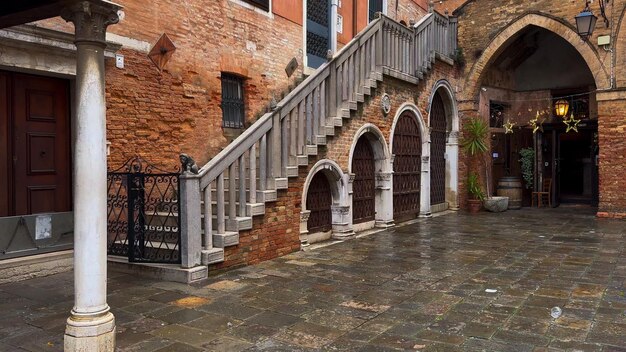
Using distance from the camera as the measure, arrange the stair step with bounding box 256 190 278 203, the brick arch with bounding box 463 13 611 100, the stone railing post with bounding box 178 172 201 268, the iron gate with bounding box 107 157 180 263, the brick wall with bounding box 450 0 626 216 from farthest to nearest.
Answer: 1. the brick arch with bounding box 463 13 611 100
2. the brick wall with bounding box 450 0 626 216
3. the stair step with bounding box 256 190 278 203
4. the iron gate with bounding box 107 157 180 263
5. the stone railing post with bounding box 178 172 201 268

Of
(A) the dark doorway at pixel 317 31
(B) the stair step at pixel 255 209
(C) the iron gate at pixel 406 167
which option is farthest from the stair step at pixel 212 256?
(A) the dark doorway at pixel 317 31

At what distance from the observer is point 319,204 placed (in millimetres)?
8922

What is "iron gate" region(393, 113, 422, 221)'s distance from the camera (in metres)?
11.3

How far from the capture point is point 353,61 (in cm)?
939

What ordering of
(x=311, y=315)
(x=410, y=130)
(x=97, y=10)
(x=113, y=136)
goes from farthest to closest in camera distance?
(x=410, y=130) < (x=113, y=136) < (x=311, y=315) < (x=97, y=10)

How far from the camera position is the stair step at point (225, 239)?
20.9ft

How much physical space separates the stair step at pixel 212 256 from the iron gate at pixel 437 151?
27.4 feet

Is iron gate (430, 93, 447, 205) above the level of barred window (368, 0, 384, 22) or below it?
below

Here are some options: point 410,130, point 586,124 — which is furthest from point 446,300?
point 586,124

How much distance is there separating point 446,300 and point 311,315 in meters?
1.53

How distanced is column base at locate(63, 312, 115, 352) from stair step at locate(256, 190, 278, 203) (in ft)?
11.7

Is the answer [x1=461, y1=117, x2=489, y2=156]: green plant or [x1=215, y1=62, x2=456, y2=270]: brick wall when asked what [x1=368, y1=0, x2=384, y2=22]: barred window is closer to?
[x1=215, y1=62, x2=456, y2=270]: brick wall

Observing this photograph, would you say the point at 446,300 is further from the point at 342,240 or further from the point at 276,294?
the point at 342,240

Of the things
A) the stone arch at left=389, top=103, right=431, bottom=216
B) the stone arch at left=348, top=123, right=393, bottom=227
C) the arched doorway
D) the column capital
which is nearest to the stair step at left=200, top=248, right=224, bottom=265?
the column capital
